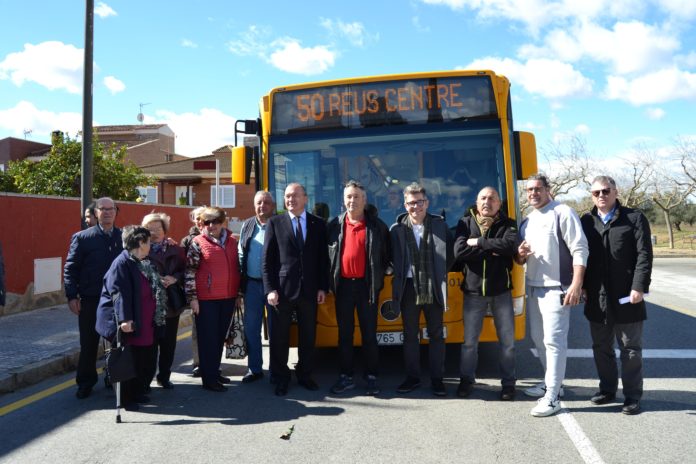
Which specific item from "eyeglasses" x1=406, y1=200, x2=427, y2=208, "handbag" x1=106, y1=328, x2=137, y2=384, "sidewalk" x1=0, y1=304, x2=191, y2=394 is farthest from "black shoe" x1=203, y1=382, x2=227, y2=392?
"eyeglasses" x1=406, y1=200, x2=427, y2=208

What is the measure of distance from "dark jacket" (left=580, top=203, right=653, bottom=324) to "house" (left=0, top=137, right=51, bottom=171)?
49.7 metres

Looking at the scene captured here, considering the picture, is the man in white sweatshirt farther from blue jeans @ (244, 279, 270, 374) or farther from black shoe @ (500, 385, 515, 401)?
blue jeans @ (244, 279, 270, 374)

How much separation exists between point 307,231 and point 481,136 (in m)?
2.04

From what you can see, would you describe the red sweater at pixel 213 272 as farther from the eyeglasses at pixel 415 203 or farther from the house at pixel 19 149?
the house at pixel 19 149

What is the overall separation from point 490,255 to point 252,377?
2.61 m

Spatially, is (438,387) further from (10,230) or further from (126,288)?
(10,230)

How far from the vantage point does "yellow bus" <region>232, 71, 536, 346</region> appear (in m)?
5.82

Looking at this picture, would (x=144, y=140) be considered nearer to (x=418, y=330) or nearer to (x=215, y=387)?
(x=215, y=387)

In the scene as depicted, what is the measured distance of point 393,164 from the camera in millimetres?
6043

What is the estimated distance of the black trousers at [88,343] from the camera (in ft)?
17.5

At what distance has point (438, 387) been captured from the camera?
5.25 m

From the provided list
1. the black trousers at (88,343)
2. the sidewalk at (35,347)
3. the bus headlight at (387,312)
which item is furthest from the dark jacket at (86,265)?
the bus headlight at (387,312)

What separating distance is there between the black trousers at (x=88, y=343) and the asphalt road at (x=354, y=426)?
0.60 ft

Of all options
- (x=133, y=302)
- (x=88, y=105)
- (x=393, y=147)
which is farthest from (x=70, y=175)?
(x=133, y=302)
